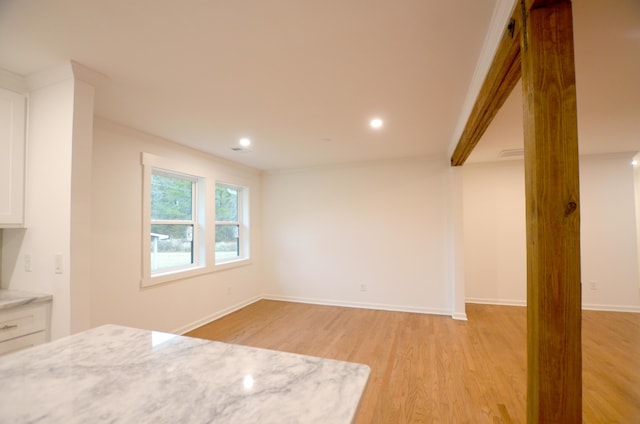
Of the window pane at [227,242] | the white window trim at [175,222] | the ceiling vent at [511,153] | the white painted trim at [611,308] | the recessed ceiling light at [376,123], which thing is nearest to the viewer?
the recessed ceiling light at [376,123]

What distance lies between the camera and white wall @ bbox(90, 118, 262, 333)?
262 cm

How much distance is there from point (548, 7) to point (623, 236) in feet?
16.1

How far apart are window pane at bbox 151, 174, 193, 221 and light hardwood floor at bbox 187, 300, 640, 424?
1.53 m

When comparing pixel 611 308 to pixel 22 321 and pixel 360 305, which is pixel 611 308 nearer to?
pixel 360 305

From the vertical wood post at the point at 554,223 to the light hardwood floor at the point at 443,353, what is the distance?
1115 millimetres

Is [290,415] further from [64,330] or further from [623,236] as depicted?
[623,236]

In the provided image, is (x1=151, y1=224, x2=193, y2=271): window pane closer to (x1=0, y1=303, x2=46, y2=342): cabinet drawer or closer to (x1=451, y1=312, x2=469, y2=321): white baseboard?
(x1=0, y1=303, x2=46, y2=342): cabinet drawer

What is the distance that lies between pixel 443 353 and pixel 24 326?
3398 millimetres

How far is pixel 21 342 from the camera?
5.52 ft

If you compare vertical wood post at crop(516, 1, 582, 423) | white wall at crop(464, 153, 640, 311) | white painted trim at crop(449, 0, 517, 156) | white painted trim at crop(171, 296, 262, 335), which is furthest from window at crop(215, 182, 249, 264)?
vertical wood post at crop(516, 1, 582, 423)

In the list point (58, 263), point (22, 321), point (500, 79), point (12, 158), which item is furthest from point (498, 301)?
point (12, 158)

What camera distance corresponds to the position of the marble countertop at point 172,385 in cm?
65

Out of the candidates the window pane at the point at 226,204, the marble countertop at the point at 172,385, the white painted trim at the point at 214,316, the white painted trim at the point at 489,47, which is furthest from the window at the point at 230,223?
the white painted trim at the point at 489,47

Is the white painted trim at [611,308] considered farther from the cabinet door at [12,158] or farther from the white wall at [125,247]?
the cabinet door at [12,158]
